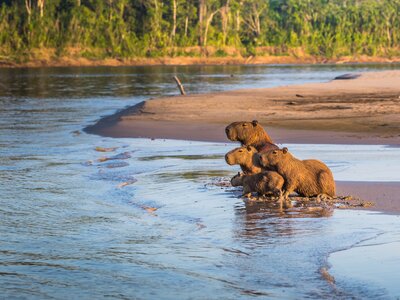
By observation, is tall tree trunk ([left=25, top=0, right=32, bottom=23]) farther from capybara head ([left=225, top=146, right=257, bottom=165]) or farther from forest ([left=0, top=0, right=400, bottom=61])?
capybara head ([left=225, top=146, right=257, bottom=165])

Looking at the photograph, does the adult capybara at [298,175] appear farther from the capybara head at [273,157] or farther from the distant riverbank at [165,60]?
the distant riverbank at [165,60]

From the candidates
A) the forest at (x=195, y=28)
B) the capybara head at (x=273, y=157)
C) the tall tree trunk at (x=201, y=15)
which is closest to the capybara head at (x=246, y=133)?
the capybara head at (x=273, y=157)

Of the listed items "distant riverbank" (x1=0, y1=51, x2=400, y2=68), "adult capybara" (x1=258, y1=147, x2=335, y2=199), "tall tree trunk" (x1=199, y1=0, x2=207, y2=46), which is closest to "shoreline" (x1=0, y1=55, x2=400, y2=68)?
"distant riverbank" (x1=0, y1=51, x2=400, y2=68)

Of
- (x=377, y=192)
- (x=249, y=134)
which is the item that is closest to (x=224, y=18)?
(x=249, y=134)

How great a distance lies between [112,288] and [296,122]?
673 inches

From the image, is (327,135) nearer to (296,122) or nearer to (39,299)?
(296,122)

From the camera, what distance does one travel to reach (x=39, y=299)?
803 cm

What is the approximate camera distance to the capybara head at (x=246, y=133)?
44.5 ft

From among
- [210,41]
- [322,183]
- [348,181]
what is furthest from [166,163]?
[210,41]

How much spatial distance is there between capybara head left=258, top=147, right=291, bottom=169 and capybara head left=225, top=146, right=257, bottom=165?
527mm

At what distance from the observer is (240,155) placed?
43.0 feet

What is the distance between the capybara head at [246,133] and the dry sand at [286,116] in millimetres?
1323

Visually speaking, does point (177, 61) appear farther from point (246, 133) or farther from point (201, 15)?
point (246, 133)

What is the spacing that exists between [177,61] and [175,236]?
A: 369 feet
